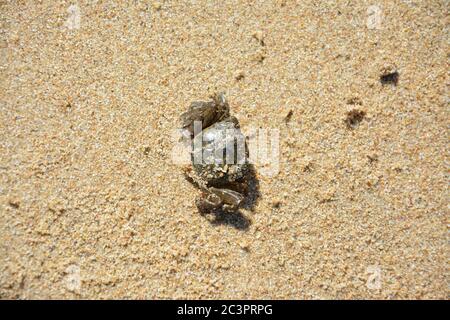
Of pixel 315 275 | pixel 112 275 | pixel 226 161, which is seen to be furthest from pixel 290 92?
pixel 112 275

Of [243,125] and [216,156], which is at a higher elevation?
[243,125]

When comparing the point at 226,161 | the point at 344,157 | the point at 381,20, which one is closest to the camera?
the point at 226,161

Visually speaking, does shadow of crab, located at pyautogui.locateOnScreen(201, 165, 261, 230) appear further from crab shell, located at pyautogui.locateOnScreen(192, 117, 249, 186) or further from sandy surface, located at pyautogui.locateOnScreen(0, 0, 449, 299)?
crab shell, located at pyautogui.locateOnScreen(192, 117, 249, 186)

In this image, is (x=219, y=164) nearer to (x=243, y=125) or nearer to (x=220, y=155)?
(x=220, y=155)

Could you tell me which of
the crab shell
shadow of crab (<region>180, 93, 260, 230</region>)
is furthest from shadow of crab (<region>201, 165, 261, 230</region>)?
the crab shell

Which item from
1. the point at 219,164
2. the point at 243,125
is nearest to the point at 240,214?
the point at 219,164
